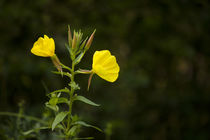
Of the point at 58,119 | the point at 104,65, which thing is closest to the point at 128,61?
Result: the point at 104,65

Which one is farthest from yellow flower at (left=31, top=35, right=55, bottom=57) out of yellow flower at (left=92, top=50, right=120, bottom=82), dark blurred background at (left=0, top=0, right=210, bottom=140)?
dark blurred background at (left=0, top=0, right=210, bottom=140)

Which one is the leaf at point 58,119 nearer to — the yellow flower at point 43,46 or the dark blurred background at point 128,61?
the yellow flower at point 43,46

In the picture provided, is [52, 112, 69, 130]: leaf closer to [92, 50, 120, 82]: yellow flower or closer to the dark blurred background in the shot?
[92, 50, 120, 82]: yellow flower

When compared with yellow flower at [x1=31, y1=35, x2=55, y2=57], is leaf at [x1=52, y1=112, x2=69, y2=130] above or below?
below

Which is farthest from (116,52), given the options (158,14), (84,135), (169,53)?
(84,135)

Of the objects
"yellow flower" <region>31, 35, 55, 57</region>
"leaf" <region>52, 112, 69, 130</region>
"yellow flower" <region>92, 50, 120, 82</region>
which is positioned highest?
"yellow flower" <region>31, 35, 55, 57</region>

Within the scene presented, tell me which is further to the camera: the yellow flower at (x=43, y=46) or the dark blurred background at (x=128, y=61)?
the dark blurred background at (x=128, y=61)

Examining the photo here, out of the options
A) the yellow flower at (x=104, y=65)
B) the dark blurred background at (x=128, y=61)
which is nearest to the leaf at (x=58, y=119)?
the yellow flower at (x=104, y=65)
